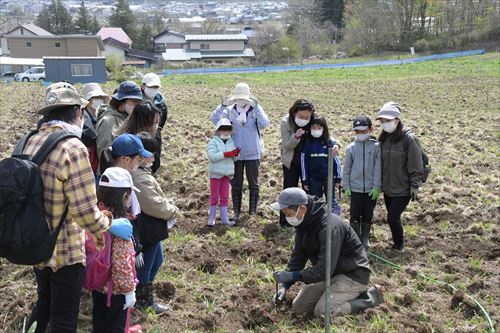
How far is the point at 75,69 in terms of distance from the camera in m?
42.4

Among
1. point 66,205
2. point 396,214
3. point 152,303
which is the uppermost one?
point 66,205

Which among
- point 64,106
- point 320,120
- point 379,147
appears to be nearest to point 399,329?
point 379,147

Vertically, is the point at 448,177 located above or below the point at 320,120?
below

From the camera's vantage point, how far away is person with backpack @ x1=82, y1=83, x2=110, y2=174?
5.58 meters

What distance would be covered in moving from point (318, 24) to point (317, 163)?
7826 cm

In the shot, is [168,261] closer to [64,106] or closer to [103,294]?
[103,294]

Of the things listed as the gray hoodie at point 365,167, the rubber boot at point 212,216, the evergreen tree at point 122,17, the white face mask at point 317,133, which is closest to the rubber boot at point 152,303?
the rubber boot at point 212,216

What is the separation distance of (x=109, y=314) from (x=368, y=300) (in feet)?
8.16

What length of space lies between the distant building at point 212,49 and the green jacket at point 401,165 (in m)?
76.1

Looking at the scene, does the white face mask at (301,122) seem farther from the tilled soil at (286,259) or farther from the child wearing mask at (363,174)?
the tilled soil at (286,259)

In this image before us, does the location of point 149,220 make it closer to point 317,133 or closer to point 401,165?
point 317,133

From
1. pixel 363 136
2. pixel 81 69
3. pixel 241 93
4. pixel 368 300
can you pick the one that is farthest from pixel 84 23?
pixel 368 300

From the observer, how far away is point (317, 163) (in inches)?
275

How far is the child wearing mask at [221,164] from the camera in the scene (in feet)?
23.9
